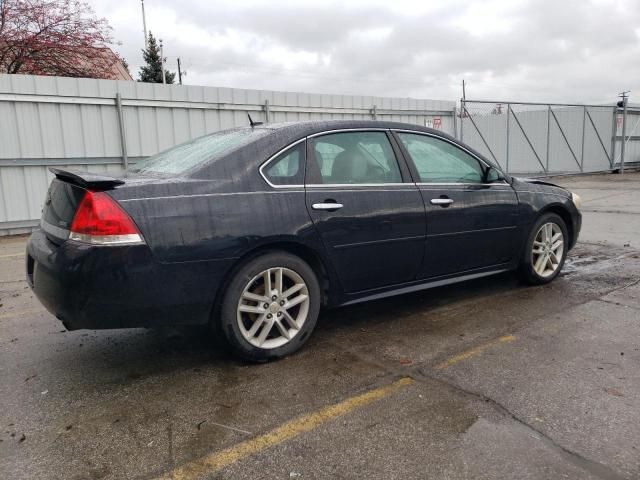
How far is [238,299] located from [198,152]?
1.10 m

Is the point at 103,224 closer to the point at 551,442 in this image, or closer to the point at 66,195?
the point at 66,195

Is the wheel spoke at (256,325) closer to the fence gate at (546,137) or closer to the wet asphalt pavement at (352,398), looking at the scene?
the wet asphalt pavement at (352,398)

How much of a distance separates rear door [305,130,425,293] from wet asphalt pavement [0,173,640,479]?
0.52 metres

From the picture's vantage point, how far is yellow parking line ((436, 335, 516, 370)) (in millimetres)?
3275

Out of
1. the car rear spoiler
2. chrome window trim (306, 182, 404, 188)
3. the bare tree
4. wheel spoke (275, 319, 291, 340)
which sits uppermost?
the bare tree

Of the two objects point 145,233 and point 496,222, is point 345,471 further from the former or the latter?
point 496,222

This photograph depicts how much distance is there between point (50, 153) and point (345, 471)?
893cm

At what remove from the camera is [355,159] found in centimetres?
378

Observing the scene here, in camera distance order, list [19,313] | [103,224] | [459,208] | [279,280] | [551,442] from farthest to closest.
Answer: [19,313] → [459,208] → [279,280] → [103,224] → [551,442]

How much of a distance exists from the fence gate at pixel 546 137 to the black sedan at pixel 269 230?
12335 mm

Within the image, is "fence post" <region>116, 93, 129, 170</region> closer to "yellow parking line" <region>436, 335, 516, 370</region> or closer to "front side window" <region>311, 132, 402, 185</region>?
"front side window" <region>311, 132, 402, 185</region>

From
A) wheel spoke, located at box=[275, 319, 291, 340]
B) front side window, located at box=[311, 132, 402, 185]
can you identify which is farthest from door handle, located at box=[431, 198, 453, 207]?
wheel spoke, located at box=[275, 319, 291, 340]

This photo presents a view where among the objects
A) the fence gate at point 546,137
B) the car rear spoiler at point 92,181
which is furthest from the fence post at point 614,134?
the car rear spoiler at point 92,181

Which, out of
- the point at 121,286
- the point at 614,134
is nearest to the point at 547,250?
the point at 121,286
